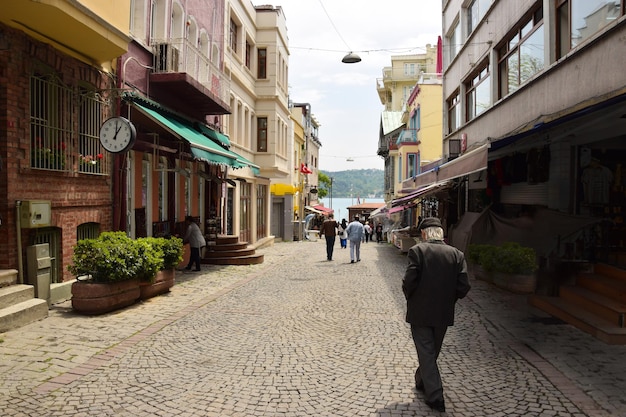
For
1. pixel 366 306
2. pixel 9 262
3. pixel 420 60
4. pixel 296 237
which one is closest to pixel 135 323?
pixel 9 262

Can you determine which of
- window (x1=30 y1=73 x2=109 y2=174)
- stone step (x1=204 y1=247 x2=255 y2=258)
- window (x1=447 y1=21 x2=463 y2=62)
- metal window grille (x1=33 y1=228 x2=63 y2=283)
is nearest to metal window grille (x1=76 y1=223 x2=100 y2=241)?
metal window grille (x1=33 y1=228 x2=63 y2=283)

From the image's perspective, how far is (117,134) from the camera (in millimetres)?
9500

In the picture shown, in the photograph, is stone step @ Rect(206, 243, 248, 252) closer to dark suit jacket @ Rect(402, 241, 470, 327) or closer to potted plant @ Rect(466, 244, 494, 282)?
potted plant @ Rect(466, 244, 494, 282)

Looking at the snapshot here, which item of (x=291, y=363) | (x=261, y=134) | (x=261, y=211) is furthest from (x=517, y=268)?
(x=261, y=211)

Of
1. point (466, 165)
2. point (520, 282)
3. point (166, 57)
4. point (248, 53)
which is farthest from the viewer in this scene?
point (248, 53)

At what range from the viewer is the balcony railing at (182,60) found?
12.8 metres

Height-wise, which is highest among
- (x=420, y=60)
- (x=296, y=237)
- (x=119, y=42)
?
(x=420, y=60)

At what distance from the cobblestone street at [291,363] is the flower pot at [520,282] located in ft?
2.41

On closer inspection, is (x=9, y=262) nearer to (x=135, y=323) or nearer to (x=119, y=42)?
(x=135, y=323)

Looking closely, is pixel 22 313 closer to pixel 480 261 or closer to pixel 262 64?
pixel 480 261

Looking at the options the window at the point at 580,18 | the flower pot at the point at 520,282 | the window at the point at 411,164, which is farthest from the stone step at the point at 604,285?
the window at the point at 411,164

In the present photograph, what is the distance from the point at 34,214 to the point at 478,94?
14825 millimetres

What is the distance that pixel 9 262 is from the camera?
26.0ft

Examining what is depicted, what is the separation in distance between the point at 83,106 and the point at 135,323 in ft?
14.8
